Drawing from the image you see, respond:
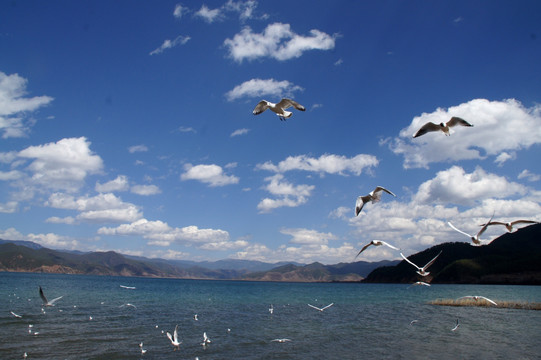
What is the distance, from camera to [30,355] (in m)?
17.3

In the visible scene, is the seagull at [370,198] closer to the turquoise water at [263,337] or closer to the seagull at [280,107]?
the seagull at [280,107]

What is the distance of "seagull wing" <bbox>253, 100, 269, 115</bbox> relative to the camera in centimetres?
1497

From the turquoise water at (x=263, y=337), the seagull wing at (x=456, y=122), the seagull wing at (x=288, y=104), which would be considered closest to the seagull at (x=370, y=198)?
the seagull wing at (x=456, y=122)

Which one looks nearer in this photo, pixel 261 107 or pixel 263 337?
pixel 261 107

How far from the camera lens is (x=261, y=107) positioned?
50.2ft

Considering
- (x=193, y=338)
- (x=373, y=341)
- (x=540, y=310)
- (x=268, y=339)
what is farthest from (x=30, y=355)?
(x=540, y=310)

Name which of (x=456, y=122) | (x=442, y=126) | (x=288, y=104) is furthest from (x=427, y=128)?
(x=288, y=104)

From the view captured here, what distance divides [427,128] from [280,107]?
592cm

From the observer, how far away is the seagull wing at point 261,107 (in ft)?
49.1

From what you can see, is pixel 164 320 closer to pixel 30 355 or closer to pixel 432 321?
pixel 30 355

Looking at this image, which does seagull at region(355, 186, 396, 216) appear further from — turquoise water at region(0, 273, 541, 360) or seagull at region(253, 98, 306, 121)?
turquoise water at region(0, 273, 541, 360)

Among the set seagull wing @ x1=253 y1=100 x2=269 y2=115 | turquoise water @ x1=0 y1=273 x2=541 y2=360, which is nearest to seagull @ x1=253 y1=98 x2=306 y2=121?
seagull wing @ x1=253 y1=100 x2=269 y2=115

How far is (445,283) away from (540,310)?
12978cm

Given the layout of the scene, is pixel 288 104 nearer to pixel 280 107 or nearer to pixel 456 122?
pixel 280 107
